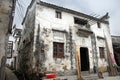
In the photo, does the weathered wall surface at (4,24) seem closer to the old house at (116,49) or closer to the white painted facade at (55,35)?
the white painted facade at (55,35)

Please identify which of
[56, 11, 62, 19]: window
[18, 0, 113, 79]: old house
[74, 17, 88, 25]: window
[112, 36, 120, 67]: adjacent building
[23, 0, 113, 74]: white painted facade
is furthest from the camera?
[112, 36, 120, 67]: adjacent building

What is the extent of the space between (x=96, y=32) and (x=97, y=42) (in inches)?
50.6

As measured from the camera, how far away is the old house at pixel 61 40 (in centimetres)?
1043

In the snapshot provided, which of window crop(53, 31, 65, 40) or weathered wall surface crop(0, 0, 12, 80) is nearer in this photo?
weathered wall surface crop(0, 0, 12, 80)

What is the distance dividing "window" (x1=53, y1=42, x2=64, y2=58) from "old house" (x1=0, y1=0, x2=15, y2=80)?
511 cm

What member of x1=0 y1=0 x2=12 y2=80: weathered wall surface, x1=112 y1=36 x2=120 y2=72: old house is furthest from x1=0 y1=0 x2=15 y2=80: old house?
x1=112 y1=36 x2=120 y2=72: old house

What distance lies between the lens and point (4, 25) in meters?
6.72

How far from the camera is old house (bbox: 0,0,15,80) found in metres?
6.23

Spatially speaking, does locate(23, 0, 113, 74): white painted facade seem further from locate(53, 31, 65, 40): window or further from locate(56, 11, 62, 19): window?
locate(56, 11, 62, 19): window

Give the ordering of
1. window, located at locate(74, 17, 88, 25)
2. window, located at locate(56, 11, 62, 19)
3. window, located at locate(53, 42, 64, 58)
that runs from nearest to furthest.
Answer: window, located at locate(53, 42, 64, 58) → window, located at locate(56, 11, 62, 19) → window, located at locate(74, 17, 88, 25)

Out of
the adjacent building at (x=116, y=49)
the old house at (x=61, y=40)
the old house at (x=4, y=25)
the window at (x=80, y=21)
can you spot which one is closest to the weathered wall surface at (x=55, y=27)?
the old house at (x=61, y=40)

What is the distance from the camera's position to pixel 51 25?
37.5 feet

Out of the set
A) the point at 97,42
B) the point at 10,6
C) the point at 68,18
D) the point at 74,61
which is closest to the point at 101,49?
the point at 97,42

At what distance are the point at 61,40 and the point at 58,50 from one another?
3.47 ft
